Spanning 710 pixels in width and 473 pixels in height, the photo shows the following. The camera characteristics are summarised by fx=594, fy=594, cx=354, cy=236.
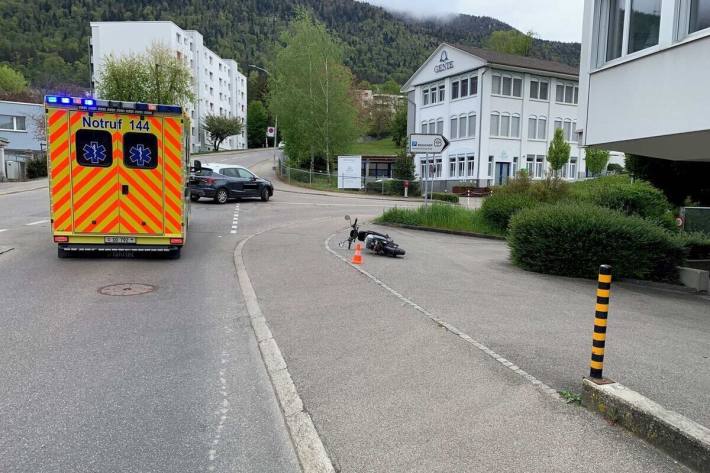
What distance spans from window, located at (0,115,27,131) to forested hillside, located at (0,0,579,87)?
43654mm

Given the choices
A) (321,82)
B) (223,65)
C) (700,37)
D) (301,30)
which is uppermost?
(223,65)

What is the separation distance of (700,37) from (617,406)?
7495mm

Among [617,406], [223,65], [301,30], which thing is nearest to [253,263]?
[617,406]

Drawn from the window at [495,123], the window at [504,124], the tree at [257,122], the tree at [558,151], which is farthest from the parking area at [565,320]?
the tree at [257,122]

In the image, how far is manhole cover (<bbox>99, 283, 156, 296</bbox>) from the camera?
8.67 meters

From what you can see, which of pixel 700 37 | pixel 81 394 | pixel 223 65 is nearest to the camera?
pixel 81 394

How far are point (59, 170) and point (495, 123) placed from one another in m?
41.3

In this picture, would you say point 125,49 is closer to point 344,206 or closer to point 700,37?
point 344,206

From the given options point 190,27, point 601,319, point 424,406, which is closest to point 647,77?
point 601,319

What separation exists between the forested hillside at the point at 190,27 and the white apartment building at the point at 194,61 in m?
10.3

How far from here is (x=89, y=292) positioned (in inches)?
341

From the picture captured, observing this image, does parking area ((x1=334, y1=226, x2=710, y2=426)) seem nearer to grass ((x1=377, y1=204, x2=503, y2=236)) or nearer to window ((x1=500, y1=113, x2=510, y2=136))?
grass ((x1=377, y1=204, x2=503, y2=236))

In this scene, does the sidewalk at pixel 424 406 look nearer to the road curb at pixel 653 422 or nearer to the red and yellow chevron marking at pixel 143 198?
the road curb at pixel 653 422

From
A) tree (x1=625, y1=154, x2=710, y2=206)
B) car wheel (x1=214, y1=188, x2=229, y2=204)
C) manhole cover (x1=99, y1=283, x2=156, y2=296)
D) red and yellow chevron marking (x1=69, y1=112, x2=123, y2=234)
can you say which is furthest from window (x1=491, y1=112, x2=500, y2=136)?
manhole cover (x1=99, y1=283, x2=156, y2=296)
